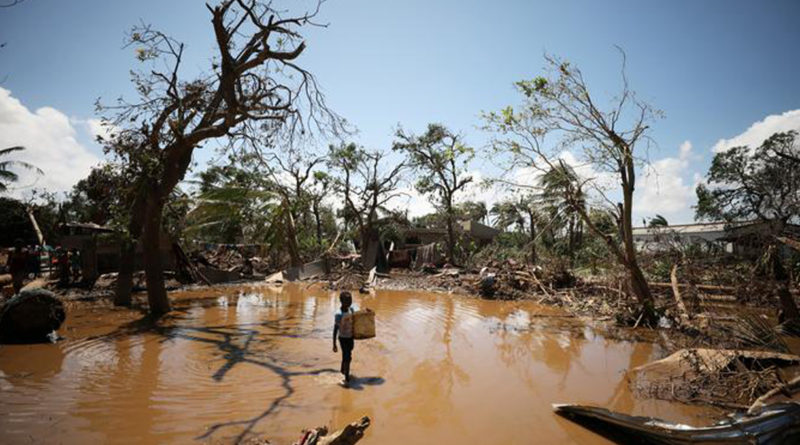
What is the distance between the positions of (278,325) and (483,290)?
895 centimetres

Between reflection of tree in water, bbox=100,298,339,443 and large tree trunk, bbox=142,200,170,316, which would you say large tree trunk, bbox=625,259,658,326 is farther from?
large tree trunk, bbox=142,200,170,316

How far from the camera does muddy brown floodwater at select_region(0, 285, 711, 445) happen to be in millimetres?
4227

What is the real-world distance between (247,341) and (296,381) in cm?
286

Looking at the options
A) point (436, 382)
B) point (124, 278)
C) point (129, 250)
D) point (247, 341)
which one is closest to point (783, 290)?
point (436, 382)

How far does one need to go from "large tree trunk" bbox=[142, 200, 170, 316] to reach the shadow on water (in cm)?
42

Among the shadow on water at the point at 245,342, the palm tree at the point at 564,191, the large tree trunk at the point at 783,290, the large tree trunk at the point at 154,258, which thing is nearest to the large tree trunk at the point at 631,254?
the palm tree at the point at 564,191

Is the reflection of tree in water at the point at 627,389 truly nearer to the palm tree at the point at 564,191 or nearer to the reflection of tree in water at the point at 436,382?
the reflection of tree in water at the point at 436,382

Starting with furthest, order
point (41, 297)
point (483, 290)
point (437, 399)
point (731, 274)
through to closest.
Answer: point (483, 290) → point (731, 274) → point (41, 297) → point (437, 399)

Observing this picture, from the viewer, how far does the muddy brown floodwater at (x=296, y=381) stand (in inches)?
166

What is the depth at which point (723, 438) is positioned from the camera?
3.56 meters

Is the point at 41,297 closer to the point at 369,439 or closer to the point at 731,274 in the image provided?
the point at 369,439

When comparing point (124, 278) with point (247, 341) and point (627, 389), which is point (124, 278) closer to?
point (247, 341)

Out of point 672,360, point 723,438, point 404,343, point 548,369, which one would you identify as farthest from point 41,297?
point 672,360

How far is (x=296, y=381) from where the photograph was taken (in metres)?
5.71
